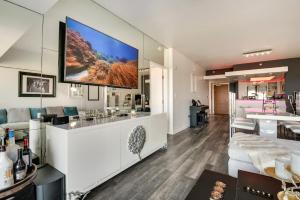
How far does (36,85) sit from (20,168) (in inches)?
41.9

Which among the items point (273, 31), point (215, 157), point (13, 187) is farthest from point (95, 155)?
point (273, 31)

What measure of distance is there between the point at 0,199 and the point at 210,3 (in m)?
3.38

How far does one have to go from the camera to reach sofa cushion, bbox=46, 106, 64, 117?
1859mm

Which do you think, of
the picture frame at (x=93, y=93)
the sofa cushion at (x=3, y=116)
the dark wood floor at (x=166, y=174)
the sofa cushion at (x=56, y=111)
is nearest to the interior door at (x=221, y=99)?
the dark wood floor at (x=166, y=174)

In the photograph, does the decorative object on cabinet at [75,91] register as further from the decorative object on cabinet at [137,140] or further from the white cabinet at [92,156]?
the decorative object on cabinet at [137,140]

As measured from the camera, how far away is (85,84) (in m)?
2.20

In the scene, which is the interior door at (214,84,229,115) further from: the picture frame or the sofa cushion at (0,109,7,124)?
the sofa cushion at (0,109,7,124)

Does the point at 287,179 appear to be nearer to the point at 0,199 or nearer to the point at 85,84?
the point at 0,199

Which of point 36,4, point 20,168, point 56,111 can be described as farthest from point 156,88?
point 20,168

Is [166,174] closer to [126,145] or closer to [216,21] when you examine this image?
[126,145]

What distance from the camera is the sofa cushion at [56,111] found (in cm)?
186

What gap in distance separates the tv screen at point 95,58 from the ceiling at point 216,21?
2.19 feet

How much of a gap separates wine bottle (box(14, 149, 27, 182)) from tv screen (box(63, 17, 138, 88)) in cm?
110

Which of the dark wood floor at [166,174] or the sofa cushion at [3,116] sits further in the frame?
the dark wood floor at [166,174]
